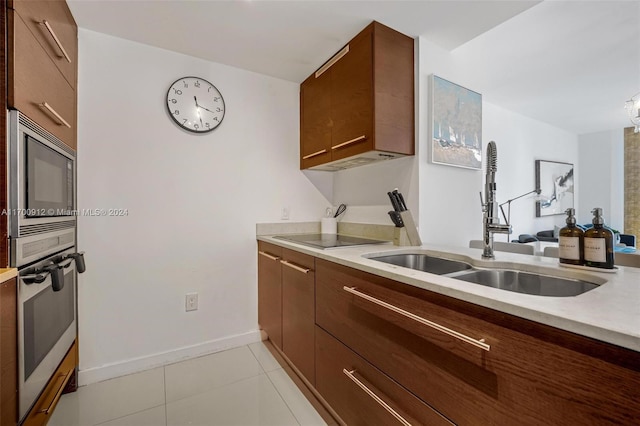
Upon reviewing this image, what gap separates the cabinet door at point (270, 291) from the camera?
1.91m

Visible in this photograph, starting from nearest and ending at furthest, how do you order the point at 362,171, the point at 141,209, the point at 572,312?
the point at 572,312, the point at 141,209, the point at 362,171

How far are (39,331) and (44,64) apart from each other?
1.14m

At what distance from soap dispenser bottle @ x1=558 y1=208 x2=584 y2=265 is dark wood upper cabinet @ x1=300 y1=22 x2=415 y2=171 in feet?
2.96

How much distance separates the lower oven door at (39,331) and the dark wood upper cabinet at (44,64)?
0.65 meters

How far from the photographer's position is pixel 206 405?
5.04ft

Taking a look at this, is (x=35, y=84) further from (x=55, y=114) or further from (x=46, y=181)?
(x=46, y=181)

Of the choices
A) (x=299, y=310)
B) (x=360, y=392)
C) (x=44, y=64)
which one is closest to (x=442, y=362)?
(x=360, y=392)

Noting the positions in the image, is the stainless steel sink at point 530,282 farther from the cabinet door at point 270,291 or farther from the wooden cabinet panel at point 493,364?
the cabinet door at point 270,291

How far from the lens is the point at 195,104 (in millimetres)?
2016

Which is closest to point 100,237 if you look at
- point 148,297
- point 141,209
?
point 141,209

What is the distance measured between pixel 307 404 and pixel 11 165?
1684mm

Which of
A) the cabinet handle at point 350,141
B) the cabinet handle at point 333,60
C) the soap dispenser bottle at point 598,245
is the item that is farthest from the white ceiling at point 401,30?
the soap dispenser bottle at point 598,245

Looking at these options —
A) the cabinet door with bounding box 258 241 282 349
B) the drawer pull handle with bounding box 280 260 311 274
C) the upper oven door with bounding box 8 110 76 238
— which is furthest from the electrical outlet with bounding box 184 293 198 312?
the upper oven door with bounding box 8 110 76 238

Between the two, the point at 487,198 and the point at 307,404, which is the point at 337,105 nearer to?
the point at 487,198
